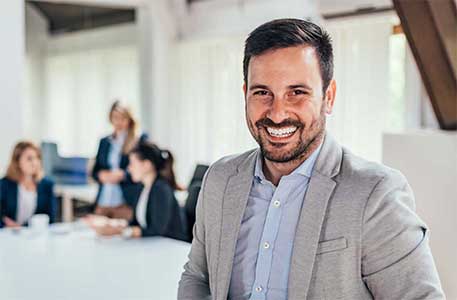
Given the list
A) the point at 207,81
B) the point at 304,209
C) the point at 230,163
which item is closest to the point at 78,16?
the point at 207,81

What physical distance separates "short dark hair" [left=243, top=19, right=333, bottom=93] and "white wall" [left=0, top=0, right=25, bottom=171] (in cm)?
355

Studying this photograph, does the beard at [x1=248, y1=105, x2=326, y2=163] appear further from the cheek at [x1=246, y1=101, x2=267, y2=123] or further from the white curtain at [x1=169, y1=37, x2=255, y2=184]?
the white curtain at [x1=169, y1=37, x2=255, y2=184]

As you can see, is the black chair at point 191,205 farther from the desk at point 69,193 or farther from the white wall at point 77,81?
the white wall at point 77,81

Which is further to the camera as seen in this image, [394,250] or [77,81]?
[77,81]

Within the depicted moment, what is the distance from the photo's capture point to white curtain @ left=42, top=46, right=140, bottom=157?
6113 mm

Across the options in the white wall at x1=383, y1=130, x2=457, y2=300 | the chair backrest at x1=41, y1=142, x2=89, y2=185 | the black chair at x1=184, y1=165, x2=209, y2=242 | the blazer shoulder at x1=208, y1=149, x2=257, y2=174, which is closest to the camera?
the blazer shoulder at x1=208, y1=149, x2=257, y2=174

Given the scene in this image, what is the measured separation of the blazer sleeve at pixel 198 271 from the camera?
4.83ft

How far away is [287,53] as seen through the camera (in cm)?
124

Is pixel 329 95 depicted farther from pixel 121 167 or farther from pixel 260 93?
pixel 121 167

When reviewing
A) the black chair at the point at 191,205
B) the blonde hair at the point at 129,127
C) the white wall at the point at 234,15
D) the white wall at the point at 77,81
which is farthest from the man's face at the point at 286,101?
the white wall at the point at 77,81

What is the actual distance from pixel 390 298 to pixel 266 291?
0.26 metres

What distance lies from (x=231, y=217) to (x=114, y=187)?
3198mm

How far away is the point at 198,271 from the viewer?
1.51m

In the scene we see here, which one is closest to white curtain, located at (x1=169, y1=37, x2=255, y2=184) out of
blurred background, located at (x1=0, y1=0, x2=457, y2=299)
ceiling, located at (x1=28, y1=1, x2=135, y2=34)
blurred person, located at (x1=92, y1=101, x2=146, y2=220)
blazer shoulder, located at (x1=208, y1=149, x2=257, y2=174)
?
blurred background, located at (x1=0, y1=0, x2=457, y2=299)
